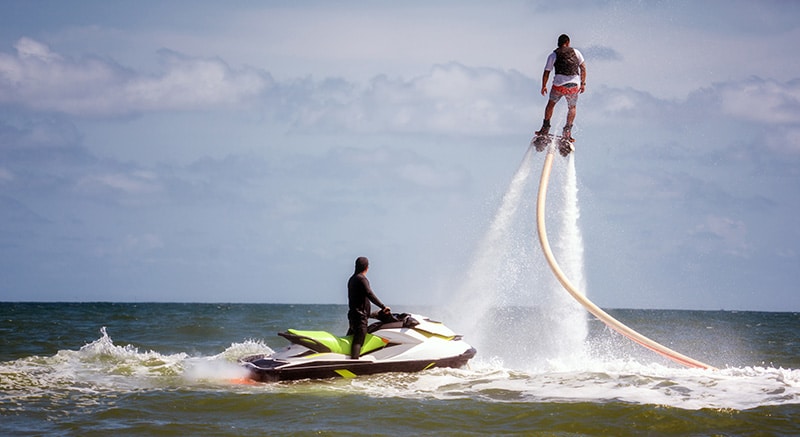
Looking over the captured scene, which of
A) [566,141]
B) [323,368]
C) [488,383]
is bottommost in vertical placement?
[488,383]

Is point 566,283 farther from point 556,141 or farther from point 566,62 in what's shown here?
point 566,62

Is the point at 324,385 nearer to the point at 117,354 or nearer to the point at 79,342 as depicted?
the point at 117,354

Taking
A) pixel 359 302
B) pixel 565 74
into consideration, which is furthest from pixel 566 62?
pixel 359 302

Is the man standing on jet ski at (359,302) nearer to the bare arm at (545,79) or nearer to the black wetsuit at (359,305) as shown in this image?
the black wetsuit at (359,305)

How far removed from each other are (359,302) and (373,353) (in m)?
0.94

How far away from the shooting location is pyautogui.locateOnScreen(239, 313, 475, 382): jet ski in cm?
1457

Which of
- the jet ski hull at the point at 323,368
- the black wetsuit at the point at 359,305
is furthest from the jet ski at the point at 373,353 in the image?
the black wetsuit at the point at 359,305

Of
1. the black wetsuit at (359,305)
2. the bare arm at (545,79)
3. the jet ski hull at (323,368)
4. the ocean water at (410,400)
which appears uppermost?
the bare arm at (545,79)

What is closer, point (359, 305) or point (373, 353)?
point (359, 305)

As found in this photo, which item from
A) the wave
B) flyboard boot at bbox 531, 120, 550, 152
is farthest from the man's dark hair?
flyboard boot at bbox 531, 120, 550, 152

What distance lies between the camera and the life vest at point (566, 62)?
48.9 feet

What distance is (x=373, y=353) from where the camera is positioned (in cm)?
1498

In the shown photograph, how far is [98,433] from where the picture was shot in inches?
444

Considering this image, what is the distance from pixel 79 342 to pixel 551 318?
14744 mm
